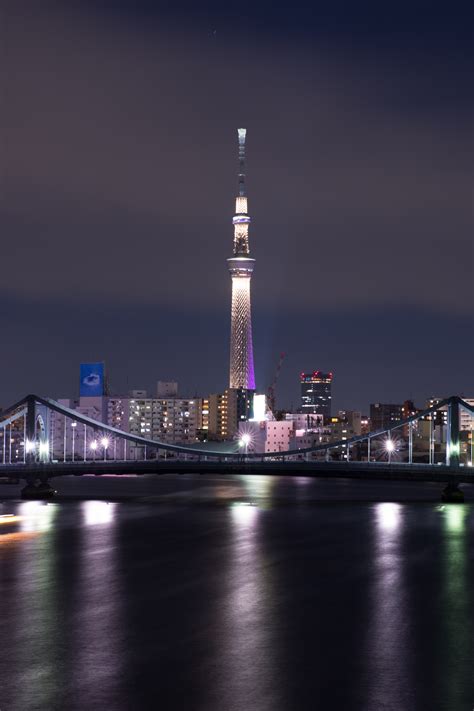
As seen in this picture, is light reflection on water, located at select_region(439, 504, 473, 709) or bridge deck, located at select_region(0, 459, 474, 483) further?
bridge deck, located at select_region(0, 459, 474, 483)

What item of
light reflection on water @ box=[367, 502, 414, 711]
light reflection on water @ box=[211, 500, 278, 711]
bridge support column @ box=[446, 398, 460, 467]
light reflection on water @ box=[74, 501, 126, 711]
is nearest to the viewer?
light reflection on water @ box=[211, 500, 278, 711]

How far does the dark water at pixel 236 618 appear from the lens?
1106 inches

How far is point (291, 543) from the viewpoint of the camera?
67.5 m

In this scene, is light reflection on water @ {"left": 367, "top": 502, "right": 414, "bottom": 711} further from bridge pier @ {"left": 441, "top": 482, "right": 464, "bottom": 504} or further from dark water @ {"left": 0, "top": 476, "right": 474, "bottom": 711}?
bridge pier @ {"left": 441, "top": 482, "right": 464, "bottom": 504}

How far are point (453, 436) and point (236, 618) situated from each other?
80277mm

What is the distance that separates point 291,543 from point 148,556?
1095 cm

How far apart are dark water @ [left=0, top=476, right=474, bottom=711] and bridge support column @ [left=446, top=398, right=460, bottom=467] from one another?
3414cm

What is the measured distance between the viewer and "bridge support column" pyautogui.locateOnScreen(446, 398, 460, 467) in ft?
364

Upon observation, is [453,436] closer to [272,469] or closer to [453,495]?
[453,495]

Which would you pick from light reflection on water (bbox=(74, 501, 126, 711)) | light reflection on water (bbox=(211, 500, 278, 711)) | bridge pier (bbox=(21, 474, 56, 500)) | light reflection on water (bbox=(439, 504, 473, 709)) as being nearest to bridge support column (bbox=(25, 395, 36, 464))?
bridge pier (bbox=(21, 474, 56, 500))

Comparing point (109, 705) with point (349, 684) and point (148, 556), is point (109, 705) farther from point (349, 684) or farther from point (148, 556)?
point (148, 556)

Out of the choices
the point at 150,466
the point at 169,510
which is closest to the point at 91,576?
the point at 169,510

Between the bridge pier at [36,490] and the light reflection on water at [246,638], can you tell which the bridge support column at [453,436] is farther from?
the light reflection on water at [246,638]

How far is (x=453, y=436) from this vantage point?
381ft
